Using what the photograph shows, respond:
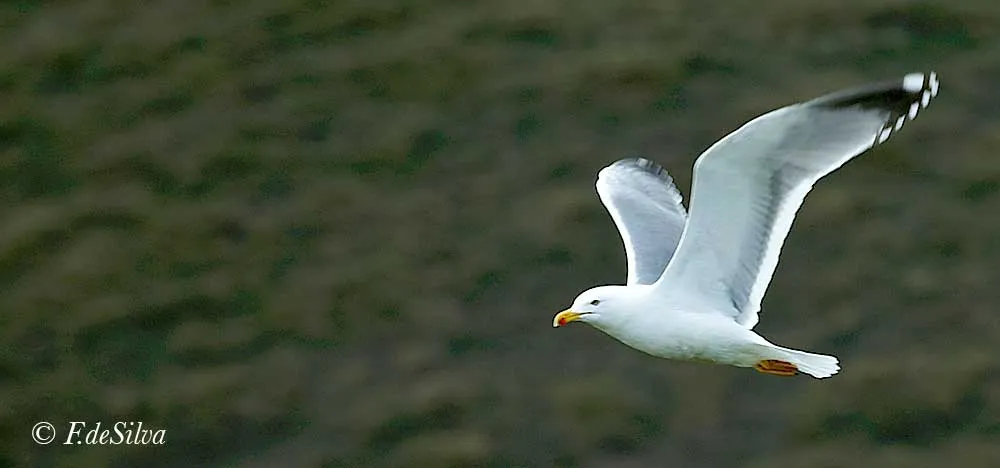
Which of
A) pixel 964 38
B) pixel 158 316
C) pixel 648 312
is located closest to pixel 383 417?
pixel 158 316

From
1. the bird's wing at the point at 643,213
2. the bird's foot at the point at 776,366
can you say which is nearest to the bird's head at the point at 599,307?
the bird's wing at the point at 643,213

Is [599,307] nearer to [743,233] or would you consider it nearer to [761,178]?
[743,233]

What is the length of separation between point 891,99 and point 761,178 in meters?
0.46

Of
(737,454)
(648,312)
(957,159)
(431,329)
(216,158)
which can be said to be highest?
Answer: (216,158)

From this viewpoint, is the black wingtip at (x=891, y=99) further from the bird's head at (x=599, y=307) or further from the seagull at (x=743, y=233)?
the bird's head at (x=599, y=307)

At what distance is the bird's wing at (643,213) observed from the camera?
536cm

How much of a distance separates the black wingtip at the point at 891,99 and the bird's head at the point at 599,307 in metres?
0.91

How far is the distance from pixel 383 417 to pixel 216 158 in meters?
2.18

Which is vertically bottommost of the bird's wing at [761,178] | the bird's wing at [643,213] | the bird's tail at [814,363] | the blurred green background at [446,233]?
the bird's tail at [814,363]

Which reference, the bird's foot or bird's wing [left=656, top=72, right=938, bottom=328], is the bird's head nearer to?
bird's wing [left=656, top=72, right=938, bottom=328]

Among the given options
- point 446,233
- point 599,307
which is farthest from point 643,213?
point 446,233

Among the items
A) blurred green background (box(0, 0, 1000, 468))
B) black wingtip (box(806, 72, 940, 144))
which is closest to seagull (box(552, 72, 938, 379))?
black wingtip (box(806, 72, 940, 144))

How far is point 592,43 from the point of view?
32.3 ft

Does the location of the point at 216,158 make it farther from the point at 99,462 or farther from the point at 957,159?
the point at 957,159
